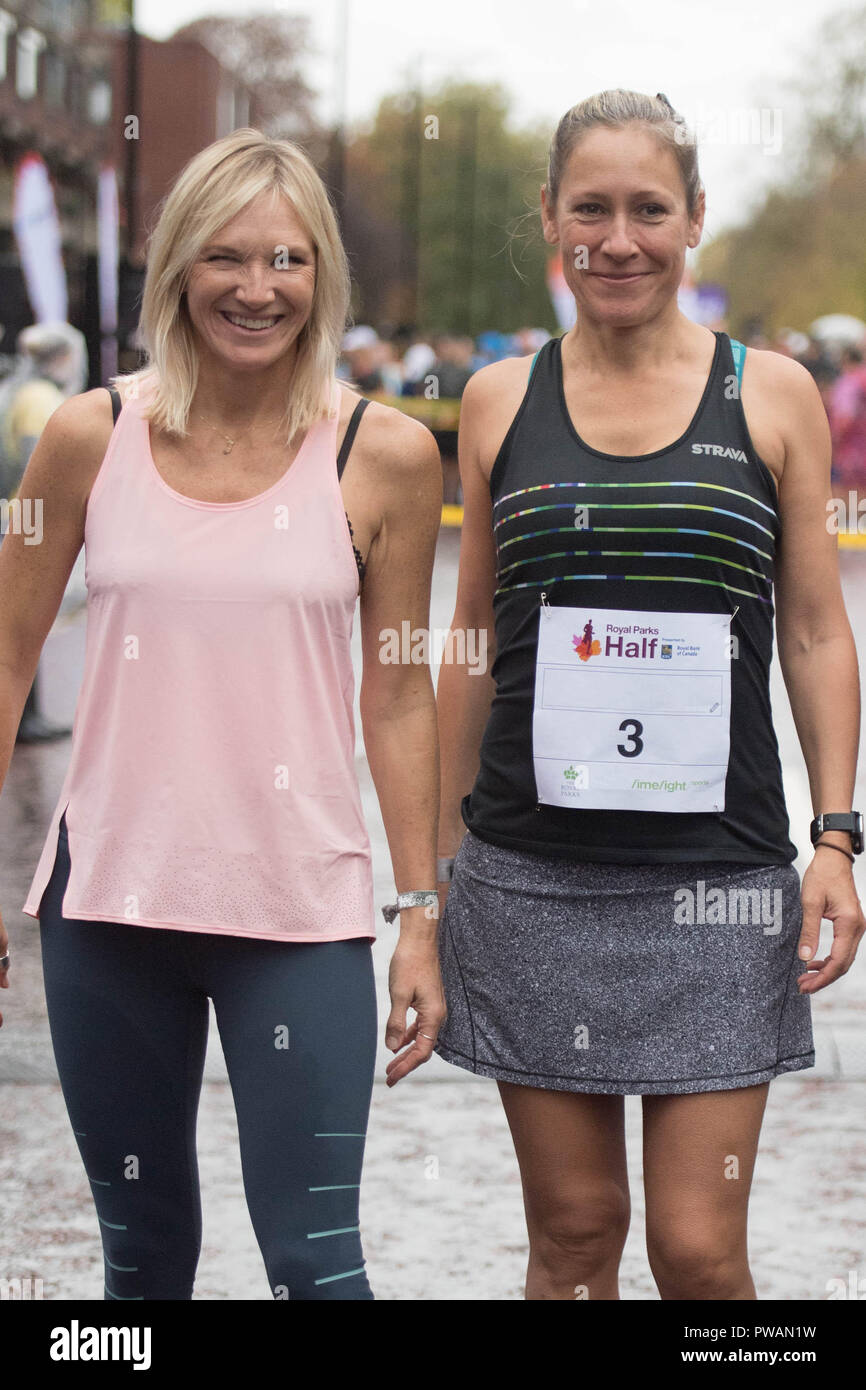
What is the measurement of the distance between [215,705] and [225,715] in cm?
2

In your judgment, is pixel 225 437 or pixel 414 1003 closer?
pixel 225 437

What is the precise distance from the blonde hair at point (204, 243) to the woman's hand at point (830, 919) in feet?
3.21

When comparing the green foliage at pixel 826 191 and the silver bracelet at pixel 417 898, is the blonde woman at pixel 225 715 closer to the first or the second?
the silver bracelet at pixel 417 898

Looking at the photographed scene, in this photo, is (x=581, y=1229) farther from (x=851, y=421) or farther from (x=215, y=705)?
(x=851, y=421)

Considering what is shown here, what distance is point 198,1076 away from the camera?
277cm

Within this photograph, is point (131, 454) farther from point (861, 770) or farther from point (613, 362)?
point (861, 770)

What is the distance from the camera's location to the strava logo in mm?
2732

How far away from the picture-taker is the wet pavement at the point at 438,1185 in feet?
13.2

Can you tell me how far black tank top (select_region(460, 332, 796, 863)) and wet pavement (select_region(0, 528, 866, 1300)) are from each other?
142 cm

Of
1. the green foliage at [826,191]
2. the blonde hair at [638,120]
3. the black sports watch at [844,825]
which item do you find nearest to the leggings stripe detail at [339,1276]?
the black sports watch at [844,825]

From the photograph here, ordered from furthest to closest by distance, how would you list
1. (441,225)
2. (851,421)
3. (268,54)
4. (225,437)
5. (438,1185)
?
1. (441,225)
2. (268,54)
3. (851,421)
4. (438,1185)
5. (225,437)

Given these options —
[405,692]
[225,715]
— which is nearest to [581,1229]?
[405,692]

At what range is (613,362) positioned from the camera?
2.87 m

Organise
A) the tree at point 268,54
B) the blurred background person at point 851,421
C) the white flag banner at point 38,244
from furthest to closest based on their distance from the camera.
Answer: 1. the tree at point 268,54
2. the blurred background person at point 851,421
3. the white flag banner at point 38,244
